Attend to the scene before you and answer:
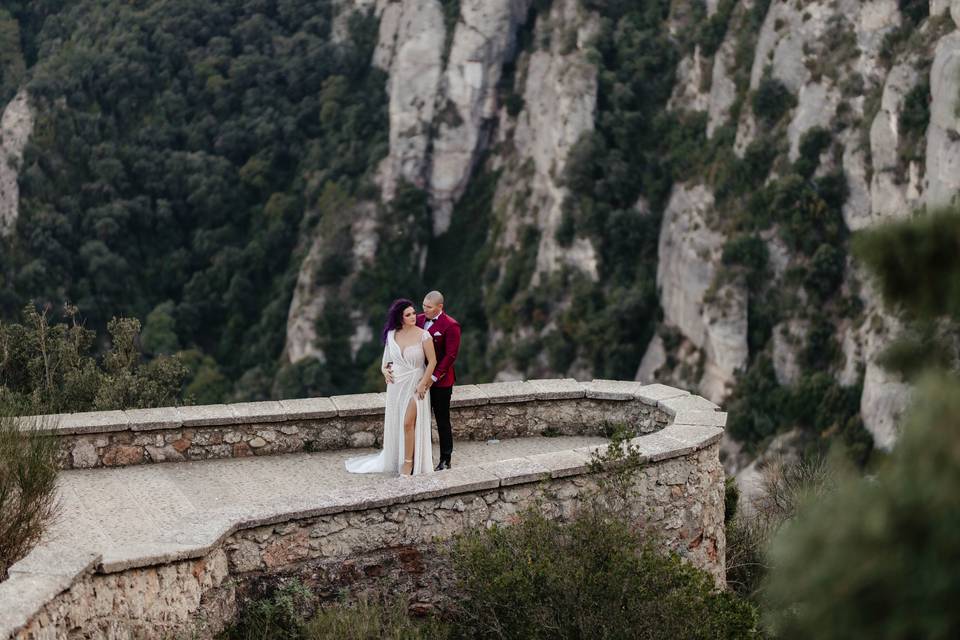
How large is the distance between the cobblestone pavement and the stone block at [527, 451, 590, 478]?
36.7 inches

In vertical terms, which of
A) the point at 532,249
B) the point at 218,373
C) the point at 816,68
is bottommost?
the point at 218,373

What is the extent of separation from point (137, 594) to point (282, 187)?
7630 cm

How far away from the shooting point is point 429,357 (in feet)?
30.5

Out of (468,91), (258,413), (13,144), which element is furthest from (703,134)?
(258,413)

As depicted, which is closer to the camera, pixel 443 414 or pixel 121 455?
pixel 443 414

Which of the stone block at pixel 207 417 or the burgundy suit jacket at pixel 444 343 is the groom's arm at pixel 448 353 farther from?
the stone block at pixel 207 417

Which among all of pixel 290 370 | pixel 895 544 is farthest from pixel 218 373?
pixel 895 544

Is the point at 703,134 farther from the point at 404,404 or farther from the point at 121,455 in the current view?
the point at 121,455

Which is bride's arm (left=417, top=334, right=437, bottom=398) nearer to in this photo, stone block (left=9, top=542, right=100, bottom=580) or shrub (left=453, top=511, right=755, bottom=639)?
shrub (left=453, top=511, right=755, bottom=639)

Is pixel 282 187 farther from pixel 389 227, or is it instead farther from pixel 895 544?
pixel 895 544

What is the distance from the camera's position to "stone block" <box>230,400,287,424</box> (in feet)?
33.0

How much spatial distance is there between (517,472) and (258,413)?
2.77 metres

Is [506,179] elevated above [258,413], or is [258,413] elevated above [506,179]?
[506,179]

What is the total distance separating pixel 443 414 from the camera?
9648 millimetres
